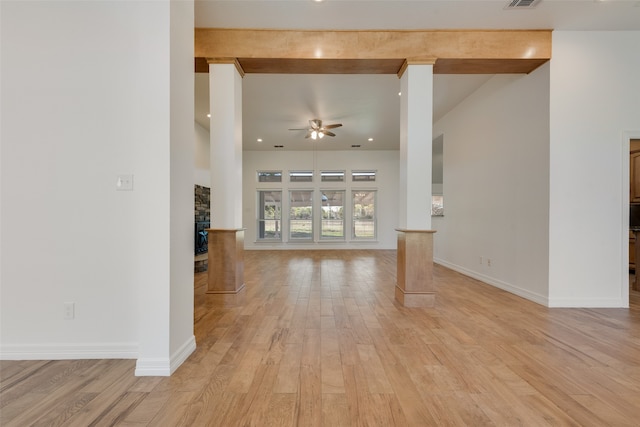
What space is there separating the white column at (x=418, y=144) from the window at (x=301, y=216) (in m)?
6.13

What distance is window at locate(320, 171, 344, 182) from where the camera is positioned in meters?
9.25

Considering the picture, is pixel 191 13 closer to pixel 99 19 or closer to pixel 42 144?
pixel 99 19

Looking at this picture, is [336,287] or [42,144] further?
[336,287]

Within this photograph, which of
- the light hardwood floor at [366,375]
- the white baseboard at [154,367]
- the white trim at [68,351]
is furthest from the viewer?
the white trim at [68,351]

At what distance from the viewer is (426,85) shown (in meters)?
3.30

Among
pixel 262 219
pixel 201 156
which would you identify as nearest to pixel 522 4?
pixel 201 156

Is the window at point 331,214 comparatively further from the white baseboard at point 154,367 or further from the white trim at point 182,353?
the white baseboard at point 154,367

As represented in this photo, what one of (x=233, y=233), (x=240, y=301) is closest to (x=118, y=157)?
(x=233, y=233)

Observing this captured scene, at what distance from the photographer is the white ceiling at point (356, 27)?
2.87 m

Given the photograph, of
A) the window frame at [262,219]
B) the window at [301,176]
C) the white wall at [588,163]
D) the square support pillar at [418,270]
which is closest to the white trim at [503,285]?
the white wall at [588,163]

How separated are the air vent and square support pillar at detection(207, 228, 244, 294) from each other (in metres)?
3.64

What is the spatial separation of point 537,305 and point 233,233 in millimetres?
3608

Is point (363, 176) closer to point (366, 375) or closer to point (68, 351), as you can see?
point (366, 375)

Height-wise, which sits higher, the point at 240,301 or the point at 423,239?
the point at 423,239
